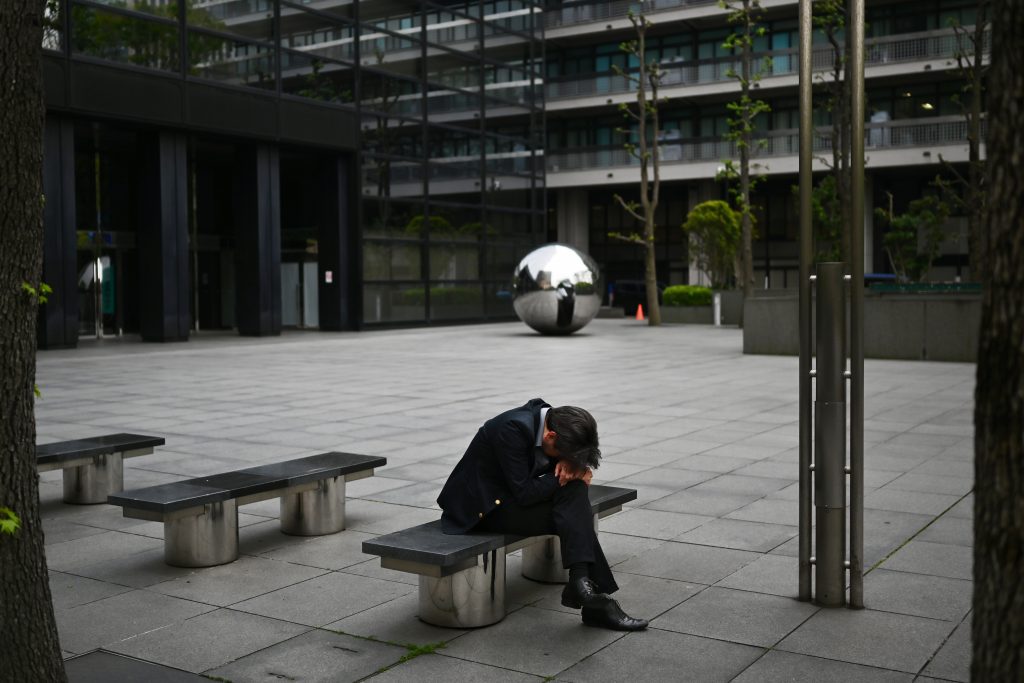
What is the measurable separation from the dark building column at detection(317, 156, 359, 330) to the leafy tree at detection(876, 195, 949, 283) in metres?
18.1

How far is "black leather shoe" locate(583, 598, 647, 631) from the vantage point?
188 inches

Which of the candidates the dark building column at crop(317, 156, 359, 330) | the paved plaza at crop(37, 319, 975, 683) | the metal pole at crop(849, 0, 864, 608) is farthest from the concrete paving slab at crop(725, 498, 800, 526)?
the dark building column at crop(317, 156, 359, 330)

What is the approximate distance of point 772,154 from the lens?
151 ft

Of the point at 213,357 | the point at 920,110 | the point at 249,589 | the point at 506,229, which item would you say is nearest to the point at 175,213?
the point at 213,357

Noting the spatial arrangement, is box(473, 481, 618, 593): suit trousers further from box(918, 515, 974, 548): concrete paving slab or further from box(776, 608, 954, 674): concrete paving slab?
box(918, 515, 974, 548): concrete paving slab

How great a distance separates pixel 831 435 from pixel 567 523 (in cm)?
132

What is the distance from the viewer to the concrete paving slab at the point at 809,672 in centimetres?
420

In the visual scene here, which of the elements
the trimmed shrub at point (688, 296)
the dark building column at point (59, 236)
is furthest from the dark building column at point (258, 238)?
the trimmed shrub at point (688, 296)

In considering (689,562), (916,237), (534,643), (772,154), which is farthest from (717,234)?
(534,643)

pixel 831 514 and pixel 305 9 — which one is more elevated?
pixel 305 9

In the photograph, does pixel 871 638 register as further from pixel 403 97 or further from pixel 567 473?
pixel 403 97

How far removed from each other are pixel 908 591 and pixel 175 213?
22774mm

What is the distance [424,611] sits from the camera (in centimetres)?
494

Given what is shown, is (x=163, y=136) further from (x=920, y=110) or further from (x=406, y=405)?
(x=920, y=110)
